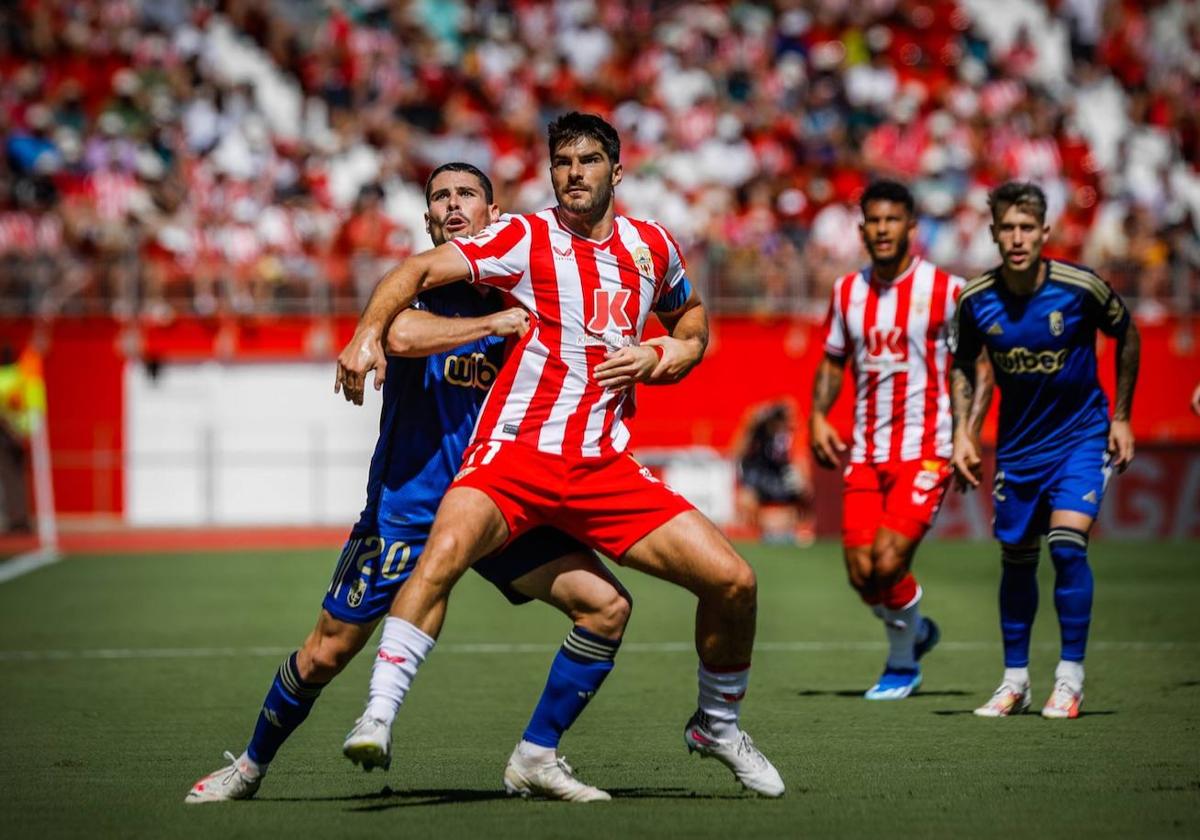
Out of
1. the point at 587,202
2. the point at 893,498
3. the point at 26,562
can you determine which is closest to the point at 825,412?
the point at 893,498

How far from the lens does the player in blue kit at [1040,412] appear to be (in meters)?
9.12

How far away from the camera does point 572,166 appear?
6.66m

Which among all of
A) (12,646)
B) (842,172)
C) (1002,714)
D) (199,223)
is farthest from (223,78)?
(1002,714)

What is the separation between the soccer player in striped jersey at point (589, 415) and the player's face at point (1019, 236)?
286 centimetres

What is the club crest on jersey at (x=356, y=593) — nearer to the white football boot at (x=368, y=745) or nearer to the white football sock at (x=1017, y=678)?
the white football boot at (x=368, y=745)

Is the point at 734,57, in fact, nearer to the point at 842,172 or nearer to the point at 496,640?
the point at 842,172

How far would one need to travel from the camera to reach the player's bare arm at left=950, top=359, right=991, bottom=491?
935cm

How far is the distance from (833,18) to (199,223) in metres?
10.7

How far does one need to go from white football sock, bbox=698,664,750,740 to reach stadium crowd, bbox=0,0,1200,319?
1659cm

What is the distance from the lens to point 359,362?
Answer: 609cm

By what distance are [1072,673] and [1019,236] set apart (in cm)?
211

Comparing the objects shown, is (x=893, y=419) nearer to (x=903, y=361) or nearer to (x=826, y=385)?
(x=903, y=361)

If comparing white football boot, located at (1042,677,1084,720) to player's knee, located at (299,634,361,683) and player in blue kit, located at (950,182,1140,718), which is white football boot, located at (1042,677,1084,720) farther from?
player's knee, located at (299,634,361,683)

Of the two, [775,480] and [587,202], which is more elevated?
[587,202]
